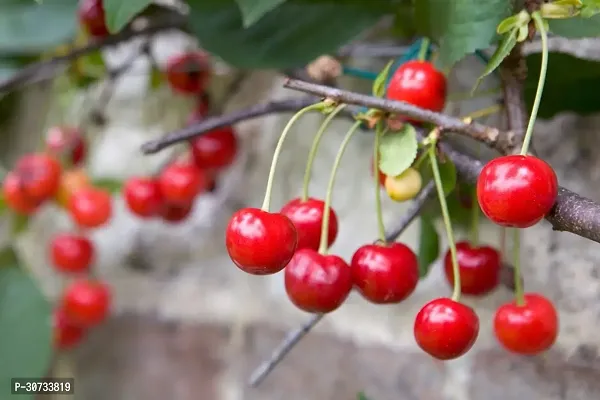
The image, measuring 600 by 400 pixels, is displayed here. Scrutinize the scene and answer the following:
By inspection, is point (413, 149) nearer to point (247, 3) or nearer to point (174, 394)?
point (247, 3)

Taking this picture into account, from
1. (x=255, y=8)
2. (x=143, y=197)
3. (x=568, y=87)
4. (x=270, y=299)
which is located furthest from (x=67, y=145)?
(x=568, y=87)

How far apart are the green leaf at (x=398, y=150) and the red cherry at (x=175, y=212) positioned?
1.21ft

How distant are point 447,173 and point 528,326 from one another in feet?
0.32

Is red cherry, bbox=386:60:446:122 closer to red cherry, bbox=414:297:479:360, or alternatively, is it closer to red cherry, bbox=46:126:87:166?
red cherry, bbox=414:297:479:360

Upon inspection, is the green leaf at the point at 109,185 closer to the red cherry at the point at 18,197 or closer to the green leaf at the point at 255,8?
the red cherry at the point at 18,197

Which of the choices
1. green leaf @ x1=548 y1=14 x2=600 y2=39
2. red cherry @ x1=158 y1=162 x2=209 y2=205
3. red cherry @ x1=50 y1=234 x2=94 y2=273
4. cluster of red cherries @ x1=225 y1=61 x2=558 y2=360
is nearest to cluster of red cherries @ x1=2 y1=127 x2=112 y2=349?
red cherry @ x1=50 y1=234 x2=94 y2=273

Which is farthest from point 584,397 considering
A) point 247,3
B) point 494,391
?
point 247,3

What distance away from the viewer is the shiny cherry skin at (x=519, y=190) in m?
0.25

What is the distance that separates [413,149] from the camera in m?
0.30

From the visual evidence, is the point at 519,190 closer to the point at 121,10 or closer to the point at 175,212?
the point at 121,10

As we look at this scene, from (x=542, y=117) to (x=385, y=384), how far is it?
270 millimetres

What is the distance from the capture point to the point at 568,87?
0.41m

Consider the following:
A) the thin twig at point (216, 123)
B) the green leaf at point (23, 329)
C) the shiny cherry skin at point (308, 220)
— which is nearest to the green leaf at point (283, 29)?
the thin twig at point (216, 123)

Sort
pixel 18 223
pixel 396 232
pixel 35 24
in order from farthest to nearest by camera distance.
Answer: pixel 18 223 → pixel 35 24 → pixel 396 232
